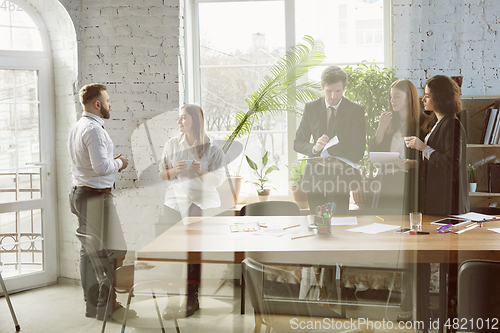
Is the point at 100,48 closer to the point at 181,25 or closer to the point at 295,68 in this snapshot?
the point at 181,25

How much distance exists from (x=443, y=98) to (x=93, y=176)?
243 cm

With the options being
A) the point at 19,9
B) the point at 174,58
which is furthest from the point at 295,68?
the point at 19,9

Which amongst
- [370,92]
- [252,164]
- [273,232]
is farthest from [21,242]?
[370,92]

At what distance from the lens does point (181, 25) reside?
3.31m

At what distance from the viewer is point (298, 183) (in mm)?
3418

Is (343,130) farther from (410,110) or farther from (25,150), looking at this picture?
(25,150)

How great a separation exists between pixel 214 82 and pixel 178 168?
86 cm

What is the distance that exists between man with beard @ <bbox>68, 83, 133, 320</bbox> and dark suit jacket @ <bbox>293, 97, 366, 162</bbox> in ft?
4.49

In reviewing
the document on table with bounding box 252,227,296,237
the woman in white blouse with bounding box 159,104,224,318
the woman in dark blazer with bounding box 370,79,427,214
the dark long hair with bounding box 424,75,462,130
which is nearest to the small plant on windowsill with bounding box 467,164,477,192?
the woman in dark blazer with bounding box 370,79,427,214

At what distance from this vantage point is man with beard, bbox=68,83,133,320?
2.78 meters

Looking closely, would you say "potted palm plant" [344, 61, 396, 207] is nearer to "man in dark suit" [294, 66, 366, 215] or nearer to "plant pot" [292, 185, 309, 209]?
"man in dark suit" [294, 66, 366, 215]

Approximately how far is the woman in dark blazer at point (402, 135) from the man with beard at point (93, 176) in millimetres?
1963

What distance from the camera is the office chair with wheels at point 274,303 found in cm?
148

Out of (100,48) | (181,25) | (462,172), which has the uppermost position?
(181,25)
